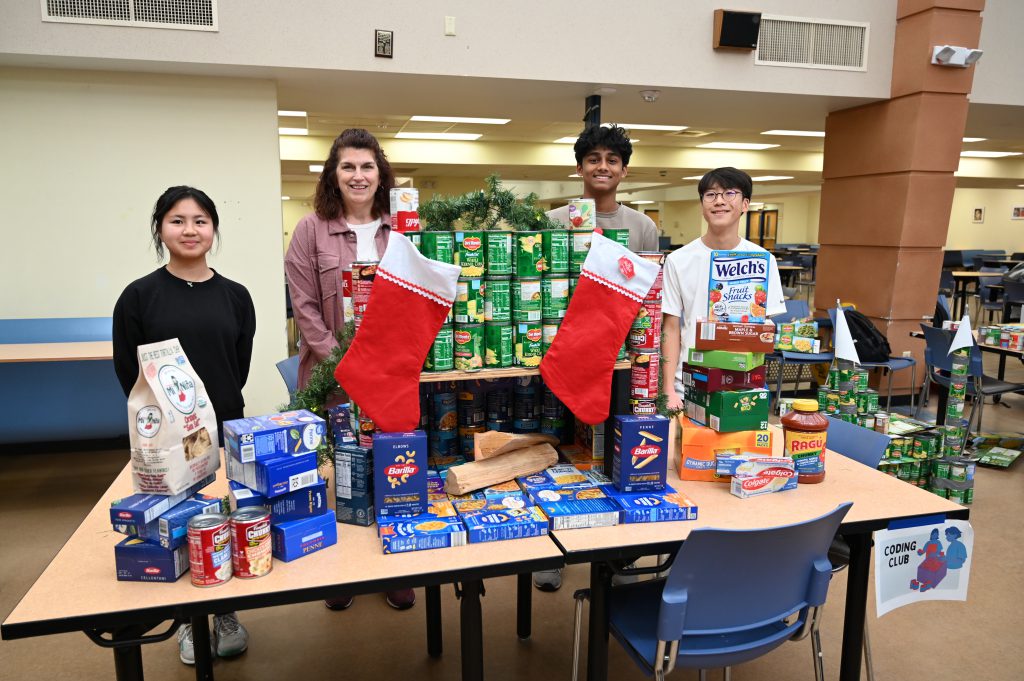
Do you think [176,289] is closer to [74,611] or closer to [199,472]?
[199,472]

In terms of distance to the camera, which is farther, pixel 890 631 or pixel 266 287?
pixel 266 287

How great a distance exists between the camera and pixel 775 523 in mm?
1816

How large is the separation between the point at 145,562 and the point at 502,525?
0.79m

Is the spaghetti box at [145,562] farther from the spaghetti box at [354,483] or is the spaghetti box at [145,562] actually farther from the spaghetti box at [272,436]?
the spaghetti box at [354,483]

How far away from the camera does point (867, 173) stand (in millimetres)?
6012

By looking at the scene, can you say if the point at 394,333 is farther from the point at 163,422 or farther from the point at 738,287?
the point at 738,287

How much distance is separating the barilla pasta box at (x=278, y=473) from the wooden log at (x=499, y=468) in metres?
0.39

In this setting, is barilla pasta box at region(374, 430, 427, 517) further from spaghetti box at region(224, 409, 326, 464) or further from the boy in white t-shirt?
the boy in white t-shirt

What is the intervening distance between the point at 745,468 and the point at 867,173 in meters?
5.06

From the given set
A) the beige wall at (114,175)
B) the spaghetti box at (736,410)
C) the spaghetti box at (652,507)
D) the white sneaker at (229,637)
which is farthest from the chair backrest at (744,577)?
the beige wall at (114,175)

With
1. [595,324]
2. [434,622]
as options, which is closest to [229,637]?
[434,622]

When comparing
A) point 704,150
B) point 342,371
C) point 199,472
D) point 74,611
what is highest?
point 704,150

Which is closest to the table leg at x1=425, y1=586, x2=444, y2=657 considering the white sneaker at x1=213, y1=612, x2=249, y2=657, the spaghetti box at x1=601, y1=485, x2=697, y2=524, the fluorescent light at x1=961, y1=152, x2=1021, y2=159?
the white sneaker at x1=213, y1=612, x2=249, y2=657

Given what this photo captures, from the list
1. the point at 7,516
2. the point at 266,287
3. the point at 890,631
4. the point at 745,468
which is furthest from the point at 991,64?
the point at 7,516
